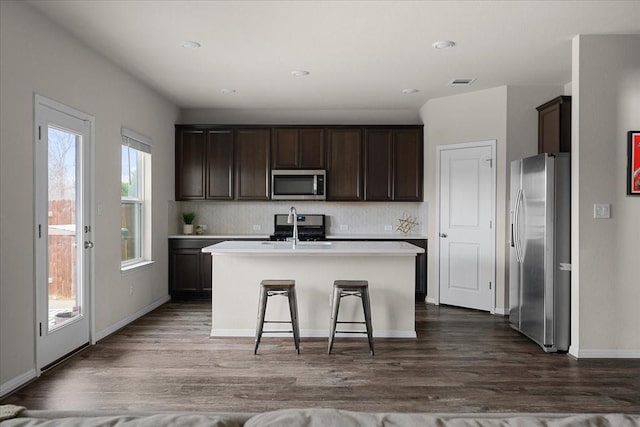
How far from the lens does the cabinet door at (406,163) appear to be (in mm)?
6305

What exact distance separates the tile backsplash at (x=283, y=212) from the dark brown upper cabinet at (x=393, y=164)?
39cm

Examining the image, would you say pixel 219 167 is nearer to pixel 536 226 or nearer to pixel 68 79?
pixel 68 79

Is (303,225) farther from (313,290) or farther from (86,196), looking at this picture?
(86,196)

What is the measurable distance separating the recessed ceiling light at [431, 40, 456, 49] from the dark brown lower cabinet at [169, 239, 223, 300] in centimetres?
376

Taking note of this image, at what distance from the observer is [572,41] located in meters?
3.84

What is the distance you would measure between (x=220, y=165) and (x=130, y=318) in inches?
98.5

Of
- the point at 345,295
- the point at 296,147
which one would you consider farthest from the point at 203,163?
the point at 345,295

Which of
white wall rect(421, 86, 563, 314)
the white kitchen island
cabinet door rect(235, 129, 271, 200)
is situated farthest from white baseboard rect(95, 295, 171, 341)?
white wall rect(421, 86, 563, 314)

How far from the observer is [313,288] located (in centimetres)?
434

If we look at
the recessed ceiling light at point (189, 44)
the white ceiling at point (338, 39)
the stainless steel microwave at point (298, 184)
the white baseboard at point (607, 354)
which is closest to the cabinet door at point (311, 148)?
the stainless steel microwave at point (298, 184)

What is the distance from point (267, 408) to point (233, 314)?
1.75 m

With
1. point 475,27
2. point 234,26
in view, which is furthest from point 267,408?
point 475,27

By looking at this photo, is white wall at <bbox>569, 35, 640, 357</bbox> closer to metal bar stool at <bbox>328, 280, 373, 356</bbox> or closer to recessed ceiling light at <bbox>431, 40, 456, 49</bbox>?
recessed ceiling light at <bbox>431, 40, 456, 49</bbox>

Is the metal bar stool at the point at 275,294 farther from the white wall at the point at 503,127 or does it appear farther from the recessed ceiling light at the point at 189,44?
the white wall at the point at 503,127
